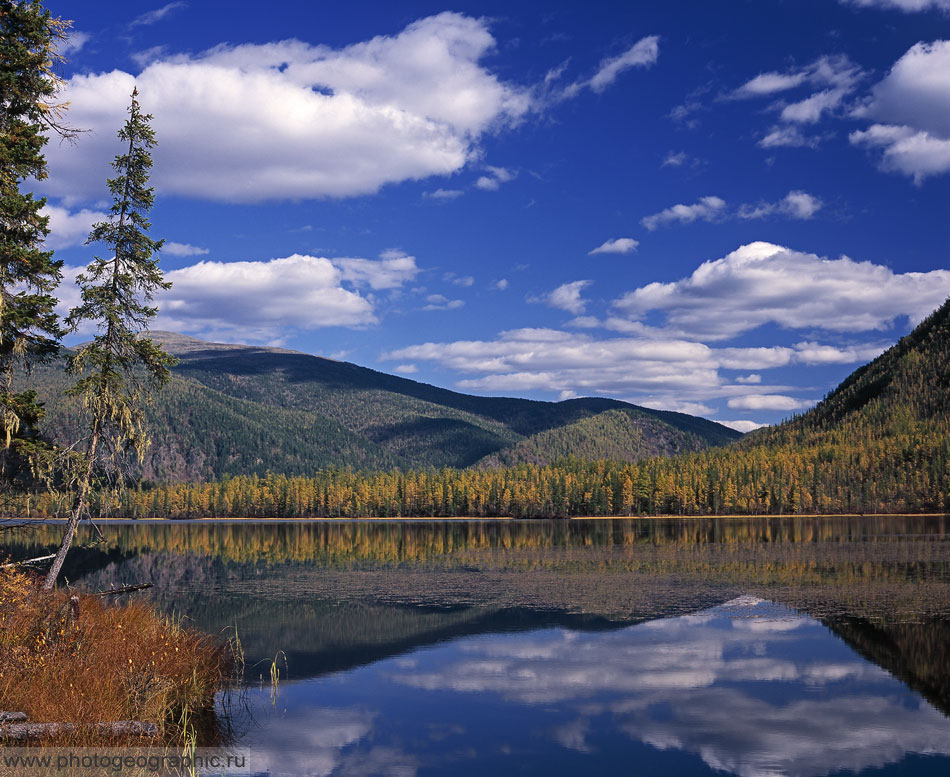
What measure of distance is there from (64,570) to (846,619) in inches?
2690

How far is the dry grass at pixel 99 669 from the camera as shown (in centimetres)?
1936

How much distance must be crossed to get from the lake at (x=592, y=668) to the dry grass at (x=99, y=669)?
1.89m

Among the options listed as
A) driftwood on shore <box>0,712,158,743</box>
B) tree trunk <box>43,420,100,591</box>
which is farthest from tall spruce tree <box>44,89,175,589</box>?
driftwood on shore <box>0,712,158,743</box>

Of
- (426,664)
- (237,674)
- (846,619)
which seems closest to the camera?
(237,674)

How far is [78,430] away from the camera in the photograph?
115 ft

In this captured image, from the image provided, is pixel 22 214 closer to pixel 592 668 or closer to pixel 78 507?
pixel 78 507

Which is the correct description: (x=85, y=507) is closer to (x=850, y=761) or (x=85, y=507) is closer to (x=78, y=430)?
(x=78, y=430)

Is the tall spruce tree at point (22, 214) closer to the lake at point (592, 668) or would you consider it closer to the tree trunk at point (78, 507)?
the tree trunk at point (78, 507)

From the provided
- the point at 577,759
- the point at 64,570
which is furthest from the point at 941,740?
the point at 64,570

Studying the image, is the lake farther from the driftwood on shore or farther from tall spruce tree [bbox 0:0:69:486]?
tall spruce tree [bbox 0:0:69:486]

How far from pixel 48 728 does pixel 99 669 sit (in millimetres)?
4208

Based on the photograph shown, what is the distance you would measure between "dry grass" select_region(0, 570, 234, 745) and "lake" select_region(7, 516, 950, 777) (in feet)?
6.20

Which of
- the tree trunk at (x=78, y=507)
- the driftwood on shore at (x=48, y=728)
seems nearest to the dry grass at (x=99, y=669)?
the driftwood on shore at (x=48, y=728)

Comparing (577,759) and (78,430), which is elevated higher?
(78,430)
